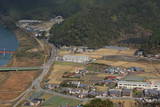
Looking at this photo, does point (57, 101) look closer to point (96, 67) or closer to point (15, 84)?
point (15, 84)

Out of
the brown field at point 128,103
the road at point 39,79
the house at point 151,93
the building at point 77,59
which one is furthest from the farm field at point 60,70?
the house at point 151,93

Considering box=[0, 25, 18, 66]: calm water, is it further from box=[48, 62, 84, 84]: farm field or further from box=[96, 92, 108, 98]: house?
box=[96, 92, 108, 98]: house

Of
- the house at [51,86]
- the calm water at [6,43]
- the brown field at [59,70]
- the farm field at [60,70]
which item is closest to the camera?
the house at [51,86]

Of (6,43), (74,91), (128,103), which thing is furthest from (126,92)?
(6,43)

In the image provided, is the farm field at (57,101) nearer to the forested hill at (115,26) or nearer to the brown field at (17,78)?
the brown field at (17,78)

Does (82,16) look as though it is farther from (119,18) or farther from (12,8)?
(12,8)

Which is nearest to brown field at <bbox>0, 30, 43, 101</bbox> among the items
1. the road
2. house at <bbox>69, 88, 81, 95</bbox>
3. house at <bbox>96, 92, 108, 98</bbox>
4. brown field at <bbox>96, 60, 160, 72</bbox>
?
the road
